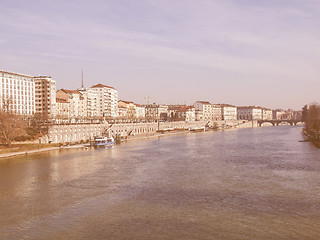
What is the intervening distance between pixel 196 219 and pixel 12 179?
22.4 meters

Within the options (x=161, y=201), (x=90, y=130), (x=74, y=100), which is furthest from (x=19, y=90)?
(x=161, y=201)

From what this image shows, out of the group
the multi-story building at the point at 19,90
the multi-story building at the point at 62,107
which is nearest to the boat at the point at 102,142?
the multi-story building at the point at 19,90

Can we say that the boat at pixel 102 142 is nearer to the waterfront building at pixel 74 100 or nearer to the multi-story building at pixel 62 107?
the multi-story building at pixel 62 107

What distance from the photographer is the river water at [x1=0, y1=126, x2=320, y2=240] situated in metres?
20.8

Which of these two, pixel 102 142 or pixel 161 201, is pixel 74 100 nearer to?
pixel 102 142

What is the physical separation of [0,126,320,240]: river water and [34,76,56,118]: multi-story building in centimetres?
8258

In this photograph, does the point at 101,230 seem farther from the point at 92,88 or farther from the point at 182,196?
the point at 92,88

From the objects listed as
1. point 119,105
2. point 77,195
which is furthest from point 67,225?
point 119,105

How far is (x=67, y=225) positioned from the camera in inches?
860

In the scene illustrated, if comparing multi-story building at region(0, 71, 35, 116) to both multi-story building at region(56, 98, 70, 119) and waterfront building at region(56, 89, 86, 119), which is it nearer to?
multi-story building at region(56, 98, 70, 119)

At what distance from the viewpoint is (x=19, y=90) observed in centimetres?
12075

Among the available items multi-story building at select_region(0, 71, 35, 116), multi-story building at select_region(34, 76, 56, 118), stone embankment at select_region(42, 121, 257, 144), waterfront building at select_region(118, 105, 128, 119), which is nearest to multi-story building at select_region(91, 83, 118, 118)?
waterfront building at select_region(118, 105, 128, 119)

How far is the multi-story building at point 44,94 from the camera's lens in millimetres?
124625

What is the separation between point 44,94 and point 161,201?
108132mm
